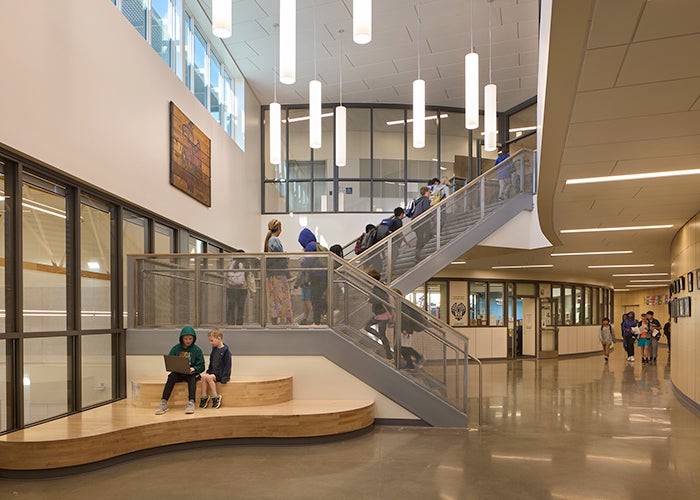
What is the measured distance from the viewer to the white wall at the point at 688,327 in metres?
10.9

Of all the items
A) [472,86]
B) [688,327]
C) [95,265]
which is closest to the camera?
[95,265]

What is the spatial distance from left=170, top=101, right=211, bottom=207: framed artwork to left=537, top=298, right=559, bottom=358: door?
14.7 meters

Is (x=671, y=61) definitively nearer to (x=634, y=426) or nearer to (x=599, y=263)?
(x=634, y=426)

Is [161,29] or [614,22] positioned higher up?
[161,29]

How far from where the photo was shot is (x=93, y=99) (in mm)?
7695

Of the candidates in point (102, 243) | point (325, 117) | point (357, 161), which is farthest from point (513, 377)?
point (102, 243)

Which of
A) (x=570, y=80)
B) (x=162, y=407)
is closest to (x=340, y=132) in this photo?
(x=162, y=407)

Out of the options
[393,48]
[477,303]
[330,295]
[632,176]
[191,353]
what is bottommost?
[477,303]

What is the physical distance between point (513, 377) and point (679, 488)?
9.89 m

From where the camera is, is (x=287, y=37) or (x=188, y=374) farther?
(x=287, y=37)

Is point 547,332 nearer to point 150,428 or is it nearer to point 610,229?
point 610,229

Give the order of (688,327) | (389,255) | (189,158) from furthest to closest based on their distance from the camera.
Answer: (688,327)
(189,158)
(389,255)

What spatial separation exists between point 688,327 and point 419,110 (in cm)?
671

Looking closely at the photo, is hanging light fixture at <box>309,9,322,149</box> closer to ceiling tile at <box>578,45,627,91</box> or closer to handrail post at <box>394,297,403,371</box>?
handrail post at <box>394,297,403,371</box>
